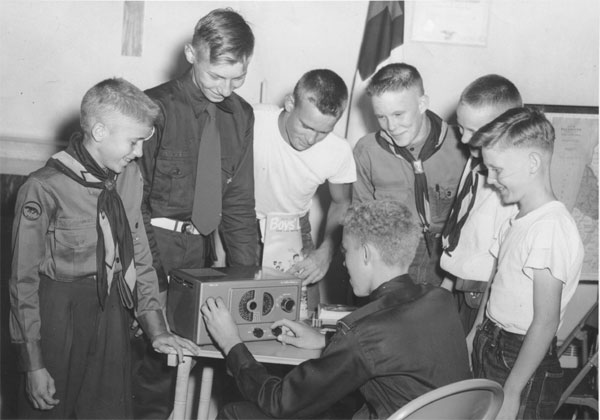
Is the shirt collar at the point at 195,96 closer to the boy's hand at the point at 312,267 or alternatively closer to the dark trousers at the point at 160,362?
the dark trousers at the point at 160,362

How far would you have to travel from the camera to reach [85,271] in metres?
2.29

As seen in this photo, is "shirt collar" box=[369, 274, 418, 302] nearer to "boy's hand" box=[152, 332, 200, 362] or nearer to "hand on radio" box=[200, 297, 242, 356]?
"hand on radio" box=[200, 297, 242, 356]

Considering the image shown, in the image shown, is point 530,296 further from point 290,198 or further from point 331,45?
point 331,45

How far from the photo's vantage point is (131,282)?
7.97 ft

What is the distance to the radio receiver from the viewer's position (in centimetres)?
235

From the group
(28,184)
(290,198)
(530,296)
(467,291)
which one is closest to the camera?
(28,184)

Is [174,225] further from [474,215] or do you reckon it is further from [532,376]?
[532,376]

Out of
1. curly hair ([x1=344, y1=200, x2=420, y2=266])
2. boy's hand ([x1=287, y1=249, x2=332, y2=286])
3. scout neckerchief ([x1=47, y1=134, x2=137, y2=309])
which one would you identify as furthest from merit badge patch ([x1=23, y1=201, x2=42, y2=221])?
boy's hand ([x1=287, y1=249, x2=332, y2=286])

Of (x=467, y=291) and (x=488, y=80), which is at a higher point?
(x=488, y=80)

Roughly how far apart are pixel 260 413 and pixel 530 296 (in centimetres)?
97

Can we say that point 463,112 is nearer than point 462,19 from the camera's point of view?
Yes

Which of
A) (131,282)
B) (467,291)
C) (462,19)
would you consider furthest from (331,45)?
(131,282)

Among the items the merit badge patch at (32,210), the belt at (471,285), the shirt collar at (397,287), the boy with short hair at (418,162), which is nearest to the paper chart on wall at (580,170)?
the boy with short hair at (418,162)

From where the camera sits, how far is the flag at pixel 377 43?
3.81m
